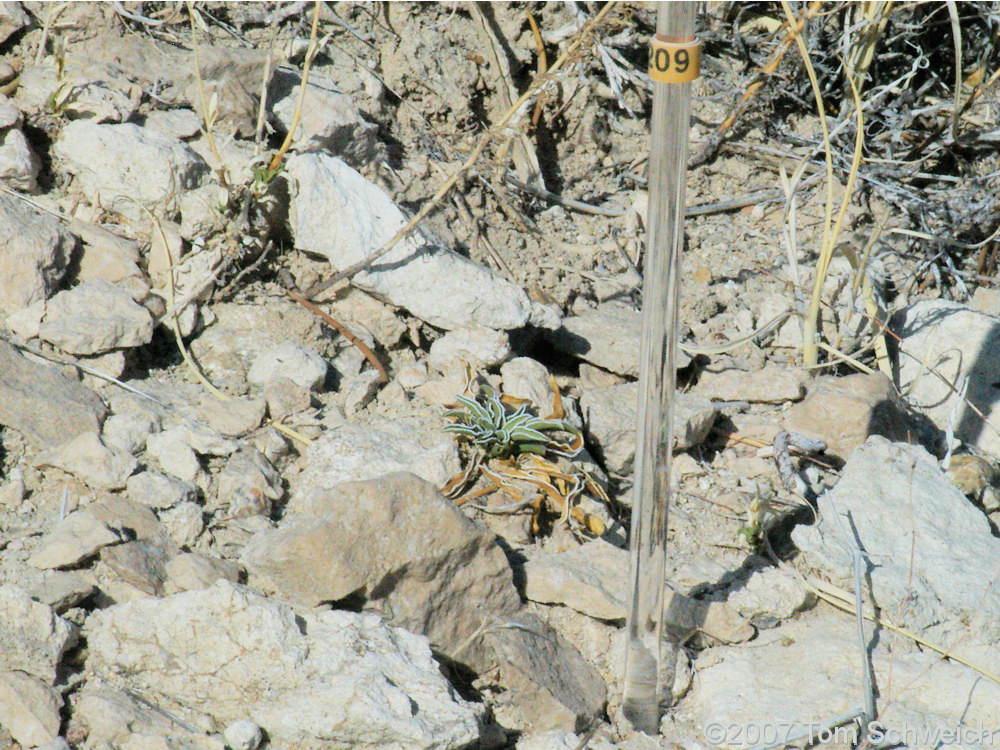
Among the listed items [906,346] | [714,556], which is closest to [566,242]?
[906,346]

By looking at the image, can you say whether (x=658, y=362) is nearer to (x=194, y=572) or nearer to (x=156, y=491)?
(x=194, y=572)

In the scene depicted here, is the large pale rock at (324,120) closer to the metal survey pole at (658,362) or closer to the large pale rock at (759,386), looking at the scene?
the large pale rock at (759,386)

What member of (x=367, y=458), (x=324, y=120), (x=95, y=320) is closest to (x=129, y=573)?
(x=367, y=458)

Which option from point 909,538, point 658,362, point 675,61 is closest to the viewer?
point 675,61

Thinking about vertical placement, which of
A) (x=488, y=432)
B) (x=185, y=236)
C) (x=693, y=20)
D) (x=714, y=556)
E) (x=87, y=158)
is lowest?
(x=714, y=556)

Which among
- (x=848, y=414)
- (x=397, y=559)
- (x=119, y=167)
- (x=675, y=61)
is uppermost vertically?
(x=675, y=61)

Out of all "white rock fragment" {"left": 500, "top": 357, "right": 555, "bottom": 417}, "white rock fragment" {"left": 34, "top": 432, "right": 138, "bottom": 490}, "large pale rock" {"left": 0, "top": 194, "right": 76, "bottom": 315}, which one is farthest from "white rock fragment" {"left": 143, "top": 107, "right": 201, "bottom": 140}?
"white rock fragment" {"left": 500, "top": 357, "right": 555, "bottom": 417}

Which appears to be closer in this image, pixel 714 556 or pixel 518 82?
pixel 714 556

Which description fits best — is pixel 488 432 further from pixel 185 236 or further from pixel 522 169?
pixel 522 169
